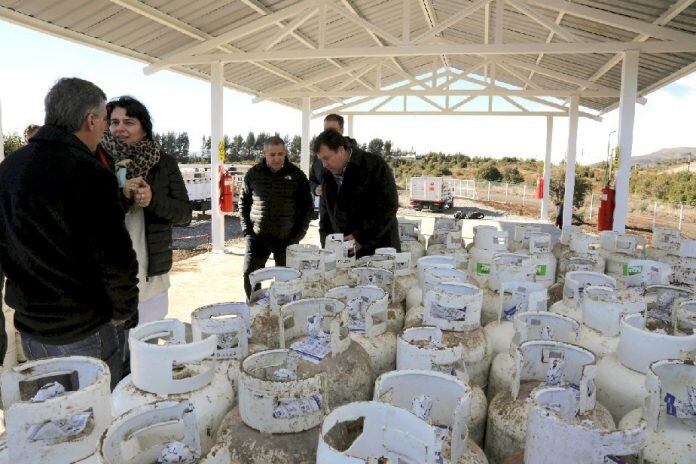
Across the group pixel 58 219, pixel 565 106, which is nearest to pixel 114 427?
pixel 58 219

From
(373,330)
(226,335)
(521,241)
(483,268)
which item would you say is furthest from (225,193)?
(226,335)

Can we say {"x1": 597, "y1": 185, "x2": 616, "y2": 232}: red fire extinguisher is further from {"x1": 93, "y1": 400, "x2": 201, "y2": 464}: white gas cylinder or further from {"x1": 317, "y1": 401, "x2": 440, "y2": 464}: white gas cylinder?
{"x1": 93, "y1": 400, "x2": 201, "y2": 464}: white gas cylinder

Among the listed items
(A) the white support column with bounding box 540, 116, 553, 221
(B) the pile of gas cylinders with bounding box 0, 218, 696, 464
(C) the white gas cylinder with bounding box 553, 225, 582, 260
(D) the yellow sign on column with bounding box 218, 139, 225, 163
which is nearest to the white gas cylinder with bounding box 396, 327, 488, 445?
(B) the pile of gas cylinders with bounding box 0, 218, 696, 464

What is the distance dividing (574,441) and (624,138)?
6612 mm

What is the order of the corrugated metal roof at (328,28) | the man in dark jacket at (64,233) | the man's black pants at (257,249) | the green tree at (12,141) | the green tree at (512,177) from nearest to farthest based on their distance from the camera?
the man in dark jacket at (64,233) → the man's black pants at (257,249) → the corrugated metal roof at (328,28) → the green tree at (12,141) → the green tree at (512,177)

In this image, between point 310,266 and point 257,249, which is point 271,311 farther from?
point 257,249

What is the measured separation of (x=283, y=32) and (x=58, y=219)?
19.4 ft

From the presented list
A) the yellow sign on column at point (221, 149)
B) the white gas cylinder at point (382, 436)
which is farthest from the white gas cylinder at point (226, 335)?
the yellow sign on column at point (221, 149)

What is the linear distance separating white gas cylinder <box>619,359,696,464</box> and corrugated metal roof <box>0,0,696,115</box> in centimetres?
503

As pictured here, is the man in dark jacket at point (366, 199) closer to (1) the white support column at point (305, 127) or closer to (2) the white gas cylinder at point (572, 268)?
(2) the white gas cylinder at point (572, 268)

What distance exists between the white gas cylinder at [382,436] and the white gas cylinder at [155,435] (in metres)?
0.29

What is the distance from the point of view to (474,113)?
41.3 feet

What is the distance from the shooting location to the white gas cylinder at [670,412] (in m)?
1.42

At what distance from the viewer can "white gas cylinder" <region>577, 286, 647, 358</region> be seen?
83.1 inches
